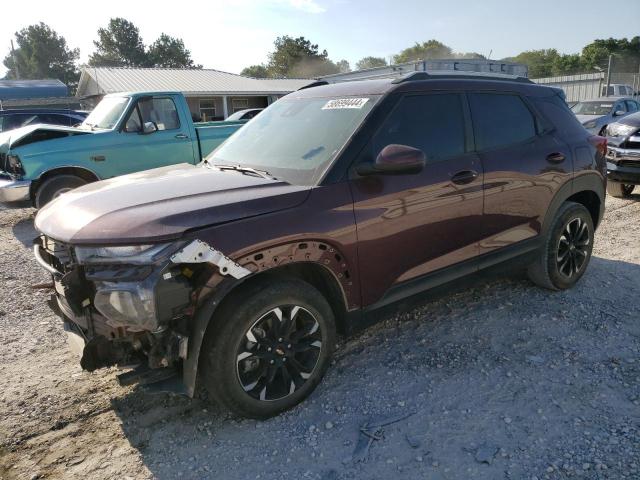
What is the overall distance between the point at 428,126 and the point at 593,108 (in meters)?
15.3

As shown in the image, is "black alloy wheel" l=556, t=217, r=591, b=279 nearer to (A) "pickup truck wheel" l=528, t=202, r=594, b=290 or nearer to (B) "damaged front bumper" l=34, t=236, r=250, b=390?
(A) "pickup truck wheel" l=528, t=202, r=594, b=290

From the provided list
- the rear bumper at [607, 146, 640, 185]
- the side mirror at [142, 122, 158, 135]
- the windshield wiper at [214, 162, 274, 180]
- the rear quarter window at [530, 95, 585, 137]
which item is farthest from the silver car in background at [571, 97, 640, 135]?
the windshield wiper at [214, 162, 274, 180]

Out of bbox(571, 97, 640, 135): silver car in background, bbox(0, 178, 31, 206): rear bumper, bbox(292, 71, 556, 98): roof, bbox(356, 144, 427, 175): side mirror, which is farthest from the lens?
bbox(571, 97, 640, 135): silver car in background

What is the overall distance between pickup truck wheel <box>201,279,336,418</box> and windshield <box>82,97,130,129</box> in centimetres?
644

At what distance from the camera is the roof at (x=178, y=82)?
25.7 meters

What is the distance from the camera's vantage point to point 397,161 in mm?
2875

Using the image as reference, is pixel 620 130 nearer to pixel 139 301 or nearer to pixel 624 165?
pixel 624 165

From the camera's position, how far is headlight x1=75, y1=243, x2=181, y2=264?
2369 millimetres

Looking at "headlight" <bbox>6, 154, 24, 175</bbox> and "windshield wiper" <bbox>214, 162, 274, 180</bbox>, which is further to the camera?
"headlight" <bbox>6, 154, 24, 175</bbox>

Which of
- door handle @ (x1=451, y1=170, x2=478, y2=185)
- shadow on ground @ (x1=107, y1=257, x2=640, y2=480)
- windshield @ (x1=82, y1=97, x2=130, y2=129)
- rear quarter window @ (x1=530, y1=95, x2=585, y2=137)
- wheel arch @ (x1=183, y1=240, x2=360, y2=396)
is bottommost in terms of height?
shadow on ground @ (x1=107, y1=257, x2=640, y2=480)

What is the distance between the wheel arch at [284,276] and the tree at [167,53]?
7989cm

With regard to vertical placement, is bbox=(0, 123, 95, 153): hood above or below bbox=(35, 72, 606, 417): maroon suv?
above

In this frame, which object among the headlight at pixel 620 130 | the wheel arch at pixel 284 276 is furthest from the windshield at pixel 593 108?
the wheel arch at pixel 284 276

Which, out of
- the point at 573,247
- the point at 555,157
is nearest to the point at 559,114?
the point at 555,157
